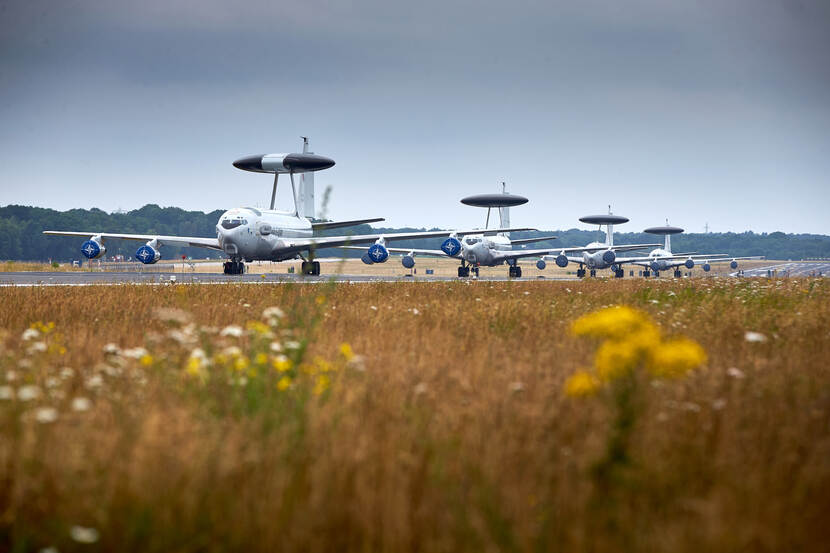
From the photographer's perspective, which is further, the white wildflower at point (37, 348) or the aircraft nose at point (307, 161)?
the aircraft nose at point (307, 161)

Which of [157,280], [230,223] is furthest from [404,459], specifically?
[230,223]

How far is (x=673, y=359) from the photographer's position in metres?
3.24

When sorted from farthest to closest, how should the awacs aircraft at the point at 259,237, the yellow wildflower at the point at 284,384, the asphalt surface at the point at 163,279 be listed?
the awacs aircraft at the point at 259,237, the asphalt surface at the point at 163,279, the yellow wildflower at the point at 284,384

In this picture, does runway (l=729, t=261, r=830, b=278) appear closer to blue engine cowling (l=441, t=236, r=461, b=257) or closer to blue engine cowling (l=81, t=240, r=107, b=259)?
blue engine cowling (l=441, t=236, r=461, b=257)

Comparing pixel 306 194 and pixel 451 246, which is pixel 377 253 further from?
pixel 306 194

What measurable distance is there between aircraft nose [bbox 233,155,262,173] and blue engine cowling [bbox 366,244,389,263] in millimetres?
11983

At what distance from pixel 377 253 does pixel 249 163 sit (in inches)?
541

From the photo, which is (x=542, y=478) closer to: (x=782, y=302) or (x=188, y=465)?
(x=188, y=465)

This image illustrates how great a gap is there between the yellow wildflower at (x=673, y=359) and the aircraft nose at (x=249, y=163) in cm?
4558

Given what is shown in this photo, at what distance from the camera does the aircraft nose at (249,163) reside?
4681 centimetres

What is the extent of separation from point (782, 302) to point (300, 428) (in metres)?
12.9

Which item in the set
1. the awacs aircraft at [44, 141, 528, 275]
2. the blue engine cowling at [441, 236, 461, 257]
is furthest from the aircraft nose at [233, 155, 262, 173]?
the blue engine cowling at [441, 236, 461, 257]

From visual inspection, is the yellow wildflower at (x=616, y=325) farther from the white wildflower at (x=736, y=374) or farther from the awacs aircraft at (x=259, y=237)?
the awacs aircraft at (x=259, y=237)

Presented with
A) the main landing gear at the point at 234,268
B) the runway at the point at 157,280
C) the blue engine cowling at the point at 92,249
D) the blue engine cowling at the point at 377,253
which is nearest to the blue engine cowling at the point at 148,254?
the blue engine cowling at the point at 92,249
